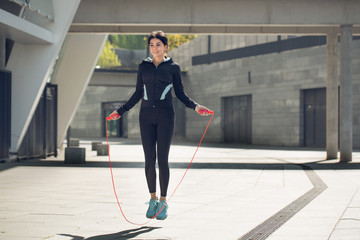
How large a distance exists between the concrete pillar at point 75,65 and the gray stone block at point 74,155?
481 cm

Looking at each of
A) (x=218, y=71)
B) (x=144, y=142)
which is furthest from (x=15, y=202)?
(x=218, y=71)

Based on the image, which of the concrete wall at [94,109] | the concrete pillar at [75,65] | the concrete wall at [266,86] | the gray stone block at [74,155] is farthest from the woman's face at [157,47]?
the concrete wall at [94,109]

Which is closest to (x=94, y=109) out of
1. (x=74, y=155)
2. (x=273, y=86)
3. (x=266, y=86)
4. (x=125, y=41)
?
(x=266, y=86)

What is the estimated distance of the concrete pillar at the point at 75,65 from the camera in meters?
20.0

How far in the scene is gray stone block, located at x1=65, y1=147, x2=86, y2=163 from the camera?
16.2 metres

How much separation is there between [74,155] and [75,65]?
16.9ft

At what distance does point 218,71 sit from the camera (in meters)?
36.2

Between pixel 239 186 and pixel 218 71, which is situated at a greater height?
pixel 218 71

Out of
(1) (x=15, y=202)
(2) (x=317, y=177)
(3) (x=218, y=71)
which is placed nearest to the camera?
(1) (x=15, y=202)

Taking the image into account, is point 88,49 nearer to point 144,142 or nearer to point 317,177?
point 317,177

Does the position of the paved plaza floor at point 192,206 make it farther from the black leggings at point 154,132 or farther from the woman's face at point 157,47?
the woman's face at point 157,47

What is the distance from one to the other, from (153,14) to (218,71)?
19.3 m

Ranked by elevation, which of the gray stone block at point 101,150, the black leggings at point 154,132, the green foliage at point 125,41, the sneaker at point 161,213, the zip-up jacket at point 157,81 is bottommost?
the gray stone block at point 101,150

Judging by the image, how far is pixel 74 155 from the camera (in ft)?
53.1
